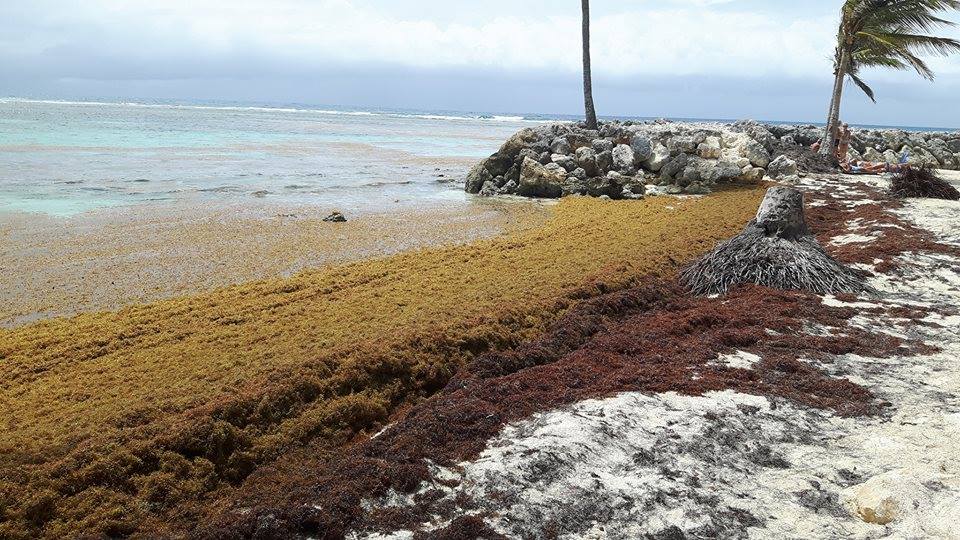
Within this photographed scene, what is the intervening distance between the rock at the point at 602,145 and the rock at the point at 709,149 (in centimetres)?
260

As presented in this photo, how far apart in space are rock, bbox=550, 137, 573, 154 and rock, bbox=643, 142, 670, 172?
7.70ft

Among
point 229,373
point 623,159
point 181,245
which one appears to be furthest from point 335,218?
point 623,159

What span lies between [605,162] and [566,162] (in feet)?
3.99

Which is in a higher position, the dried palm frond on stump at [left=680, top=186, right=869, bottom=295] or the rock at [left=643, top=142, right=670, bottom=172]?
the rock at [left=643, top=142, right=670, bottom=172]

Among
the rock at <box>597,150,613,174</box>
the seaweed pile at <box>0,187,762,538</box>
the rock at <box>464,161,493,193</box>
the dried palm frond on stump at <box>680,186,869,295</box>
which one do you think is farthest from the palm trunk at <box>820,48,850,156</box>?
the seaweed pile at <box>0,187,762,538</box>

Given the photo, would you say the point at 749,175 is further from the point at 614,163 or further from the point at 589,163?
the point at 589,163

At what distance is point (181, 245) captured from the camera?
34.1 feet

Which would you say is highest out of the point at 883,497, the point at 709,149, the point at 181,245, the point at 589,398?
the point at 709,149

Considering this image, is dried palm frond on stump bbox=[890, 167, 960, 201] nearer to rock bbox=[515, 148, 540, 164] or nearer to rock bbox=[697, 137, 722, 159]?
rock bbox=[697, 137, 722, 159]

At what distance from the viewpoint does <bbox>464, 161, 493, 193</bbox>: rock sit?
19.0 metres

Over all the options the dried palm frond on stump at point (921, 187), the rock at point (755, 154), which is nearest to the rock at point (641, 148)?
the rock at point (755, 154)

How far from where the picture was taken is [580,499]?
12.0ft

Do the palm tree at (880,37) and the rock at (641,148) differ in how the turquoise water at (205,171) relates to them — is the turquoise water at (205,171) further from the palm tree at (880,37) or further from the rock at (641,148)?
the palm tree at (880,37)

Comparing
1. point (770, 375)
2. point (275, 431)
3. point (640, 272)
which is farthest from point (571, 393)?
point (640, 272)
